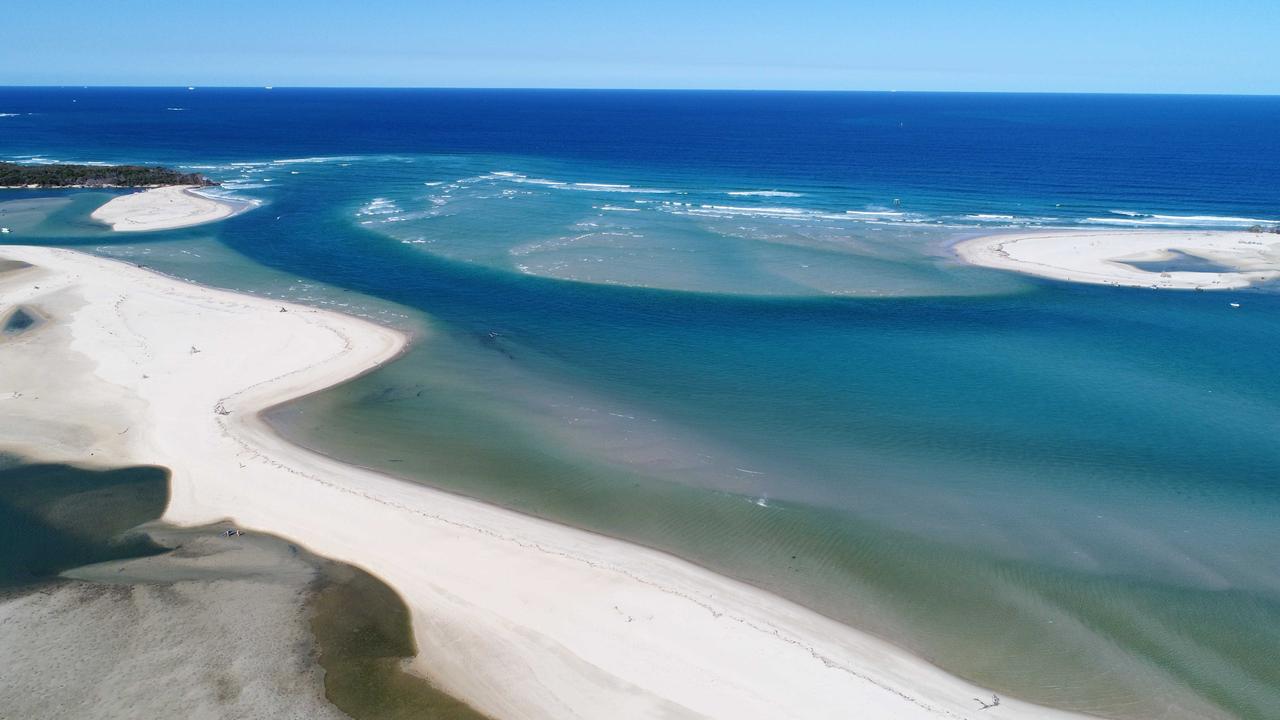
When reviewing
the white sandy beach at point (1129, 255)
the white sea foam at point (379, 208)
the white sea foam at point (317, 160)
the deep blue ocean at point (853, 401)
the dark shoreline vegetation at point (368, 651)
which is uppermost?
the white sea foam at point (317, 160)

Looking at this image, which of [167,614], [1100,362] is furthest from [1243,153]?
[167,614]

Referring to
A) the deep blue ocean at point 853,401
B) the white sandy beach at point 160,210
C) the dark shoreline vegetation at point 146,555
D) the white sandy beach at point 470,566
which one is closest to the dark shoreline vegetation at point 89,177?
the white sandy beach at point 160,210

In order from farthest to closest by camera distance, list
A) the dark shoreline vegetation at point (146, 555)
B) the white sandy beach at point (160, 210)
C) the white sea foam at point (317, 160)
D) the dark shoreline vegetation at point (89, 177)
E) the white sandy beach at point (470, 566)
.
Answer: the white sea foam at point (317, 160) < the dark shoreline vegetation at point (89, 177) < the white sandy beach at point (160, 210) < the white sandy beach at point (470, 566) < the dark shoreline vegetation at point (146, 555)

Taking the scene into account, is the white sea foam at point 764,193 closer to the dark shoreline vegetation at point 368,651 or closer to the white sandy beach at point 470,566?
the white sandy beach at point 470,566

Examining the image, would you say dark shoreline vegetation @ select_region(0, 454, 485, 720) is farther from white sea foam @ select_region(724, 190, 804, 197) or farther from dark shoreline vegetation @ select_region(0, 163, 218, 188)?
dark shoreline vegetation @ select_region(0, 163, 218, 188)

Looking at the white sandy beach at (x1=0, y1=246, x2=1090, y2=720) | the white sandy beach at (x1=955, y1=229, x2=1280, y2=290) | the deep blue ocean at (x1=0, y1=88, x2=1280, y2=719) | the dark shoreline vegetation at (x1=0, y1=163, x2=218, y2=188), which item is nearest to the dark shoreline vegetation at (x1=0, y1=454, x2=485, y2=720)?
the white sandy beach at (x1=0, y1=246, x2=1090, y2=720)

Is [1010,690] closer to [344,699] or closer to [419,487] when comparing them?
[344,699]

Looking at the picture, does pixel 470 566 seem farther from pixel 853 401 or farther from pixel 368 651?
pixel 853 401
